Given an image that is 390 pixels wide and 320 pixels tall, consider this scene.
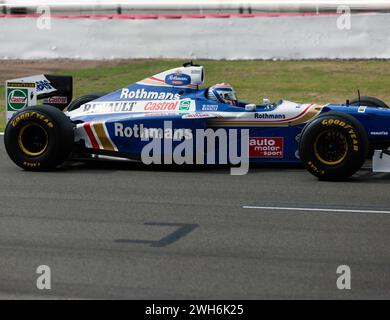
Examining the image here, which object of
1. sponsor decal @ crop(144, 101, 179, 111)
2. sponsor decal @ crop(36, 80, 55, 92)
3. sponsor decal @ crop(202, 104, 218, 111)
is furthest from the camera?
sponsor decal @ crop(36, 80, 55, 92)

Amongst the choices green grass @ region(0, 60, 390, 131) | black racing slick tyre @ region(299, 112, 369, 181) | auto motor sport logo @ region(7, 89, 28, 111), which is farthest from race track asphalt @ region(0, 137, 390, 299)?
green grass @ region(0, 60, 390, 131)

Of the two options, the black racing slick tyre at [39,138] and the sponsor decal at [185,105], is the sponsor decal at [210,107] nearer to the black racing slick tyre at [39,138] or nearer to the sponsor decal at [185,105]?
the sponsor decal at [185,105]

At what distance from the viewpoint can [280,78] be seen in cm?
2106

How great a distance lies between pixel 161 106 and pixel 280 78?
969 cm

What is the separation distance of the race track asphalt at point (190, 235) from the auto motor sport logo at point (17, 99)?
4.62 ft

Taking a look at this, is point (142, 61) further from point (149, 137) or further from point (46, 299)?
point (46, 299)

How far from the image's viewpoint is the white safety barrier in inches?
807

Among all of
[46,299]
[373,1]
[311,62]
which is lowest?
[46,299]

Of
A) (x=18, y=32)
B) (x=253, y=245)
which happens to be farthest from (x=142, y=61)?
(x=253, y=245)

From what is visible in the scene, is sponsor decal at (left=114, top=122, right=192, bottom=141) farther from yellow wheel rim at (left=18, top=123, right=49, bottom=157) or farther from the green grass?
the green grass

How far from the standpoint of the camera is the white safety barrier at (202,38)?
20500 millimetres

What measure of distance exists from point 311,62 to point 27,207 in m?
13.1

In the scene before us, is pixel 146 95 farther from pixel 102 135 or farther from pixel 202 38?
pixel 202 38

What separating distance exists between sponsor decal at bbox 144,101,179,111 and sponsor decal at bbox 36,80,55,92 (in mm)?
1801
